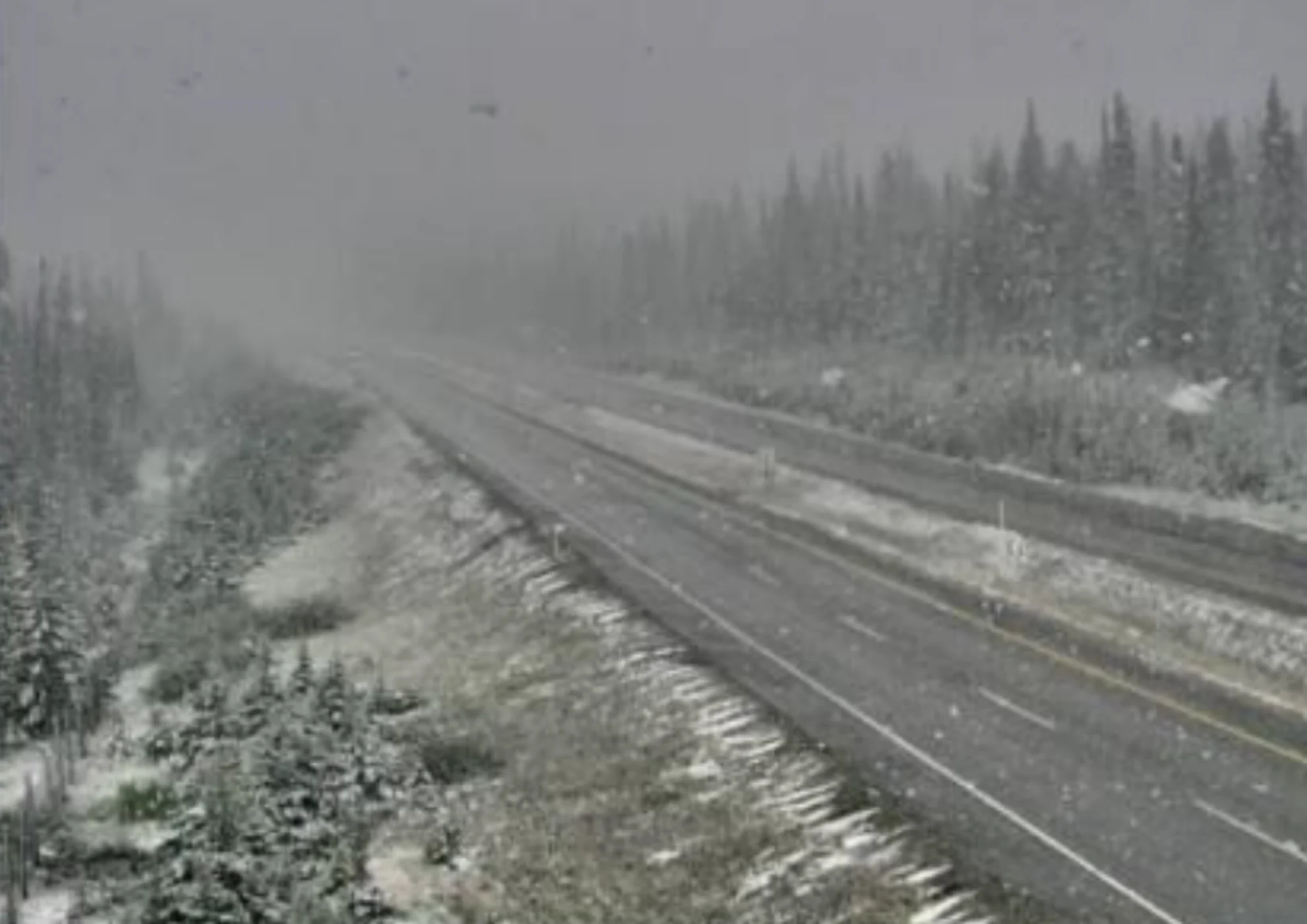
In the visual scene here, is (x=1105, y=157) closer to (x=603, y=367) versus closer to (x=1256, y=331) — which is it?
(x=1256, y=331)

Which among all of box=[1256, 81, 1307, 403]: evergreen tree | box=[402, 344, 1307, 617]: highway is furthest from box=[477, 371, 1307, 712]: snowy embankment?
box=[1256, 81, 1307, 403]: evergreen tree

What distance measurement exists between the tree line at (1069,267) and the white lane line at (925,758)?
110 ft

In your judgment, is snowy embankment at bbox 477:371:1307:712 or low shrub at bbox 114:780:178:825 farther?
snowy embankment at bbox 477:371:1307:712

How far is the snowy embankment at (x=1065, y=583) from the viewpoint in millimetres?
24828

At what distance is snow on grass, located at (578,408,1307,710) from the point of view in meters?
24.8

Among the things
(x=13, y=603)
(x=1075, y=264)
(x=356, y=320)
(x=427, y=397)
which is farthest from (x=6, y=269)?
(x=13, y=603)

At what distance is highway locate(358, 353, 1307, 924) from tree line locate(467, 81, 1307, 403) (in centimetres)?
3230

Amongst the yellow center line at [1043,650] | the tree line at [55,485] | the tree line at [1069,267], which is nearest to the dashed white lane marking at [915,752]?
the yellow center line at [1043,650]

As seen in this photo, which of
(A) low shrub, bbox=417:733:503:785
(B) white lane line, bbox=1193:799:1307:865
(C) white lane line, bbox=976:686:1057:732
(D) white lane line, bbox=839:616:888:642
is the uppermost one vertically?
(B) white lane line, bbox=1193:799:1307:865

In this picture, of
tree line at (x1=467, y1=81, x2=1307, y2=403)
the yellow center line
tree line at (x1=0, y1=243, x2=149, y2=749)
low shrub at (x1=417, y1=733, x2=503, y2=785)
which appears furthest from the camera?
tree line at (x1=467, y1=81, x2=1307, y2=403)

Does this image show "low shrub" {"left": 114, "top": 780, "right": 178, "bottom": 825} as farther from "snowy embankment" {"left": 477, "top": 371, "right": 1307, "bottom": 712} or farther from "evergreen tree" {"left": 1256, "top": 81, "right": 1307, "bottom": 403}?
"evergreen tree" {"left": 1256, "top": 81, "right": 1307, "bottom": 403}

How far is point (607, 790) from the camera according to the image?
2158cm

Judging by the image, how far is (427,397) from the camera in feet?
260

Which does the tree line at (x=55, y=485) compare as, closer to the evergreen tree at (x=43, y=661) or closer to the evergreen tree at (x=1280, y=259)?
the evergreen tree at (x=43, y=661)
